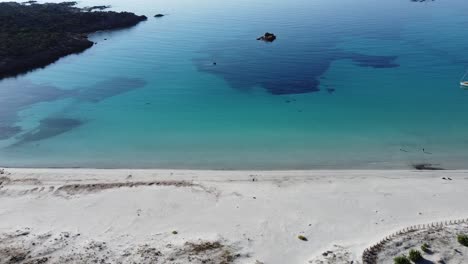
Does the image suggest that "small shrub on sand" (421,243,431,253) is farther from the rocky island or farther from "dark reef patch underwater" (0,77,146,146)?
the rocky island

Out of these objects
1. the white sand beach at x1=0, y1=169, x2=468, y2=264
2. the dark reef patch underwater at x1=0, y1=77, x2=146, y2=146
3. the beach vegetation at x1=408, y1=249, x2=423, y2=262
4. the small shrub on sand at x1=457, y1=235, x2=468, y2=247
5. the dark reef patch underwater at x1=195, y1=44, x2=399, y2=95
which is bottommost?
the white sand beach at x1=0, y1=169, x2=468, y2=264

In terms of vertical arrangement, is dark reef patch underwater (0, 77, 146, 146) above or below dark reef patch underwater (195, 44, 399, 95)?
below

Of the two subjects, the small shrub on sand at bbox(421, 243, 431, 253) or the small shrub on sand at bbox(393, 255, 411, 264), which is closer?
the small shrub on sand at bbox(393, 255, 411, 264)

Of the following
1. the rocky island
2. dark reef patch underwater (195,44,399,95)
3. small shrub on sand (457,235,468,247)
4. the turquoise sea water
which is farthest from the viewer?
the rocky island

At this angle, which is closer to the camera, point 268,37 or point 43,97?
point 43,97

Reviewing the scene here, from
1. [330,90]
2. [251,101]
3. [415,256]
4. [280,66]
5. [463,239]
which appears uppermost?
[280,66]

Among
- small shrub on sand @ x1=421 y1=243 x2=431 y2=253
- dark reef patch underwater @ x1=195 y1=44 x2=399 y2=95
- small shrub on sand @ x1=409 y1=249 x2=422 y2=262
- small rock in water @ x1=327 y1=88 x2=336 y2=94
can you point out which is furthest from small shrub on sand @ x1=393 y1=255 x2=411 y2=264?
dark reef patch underwater @ x1=195 y1=44 x2=399 y2=95

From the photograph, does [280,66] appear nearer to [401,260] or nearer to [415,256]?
[415,256]

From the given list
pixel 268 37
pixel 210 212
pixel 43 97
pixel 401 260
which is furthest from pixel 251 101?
pixel 268 37
